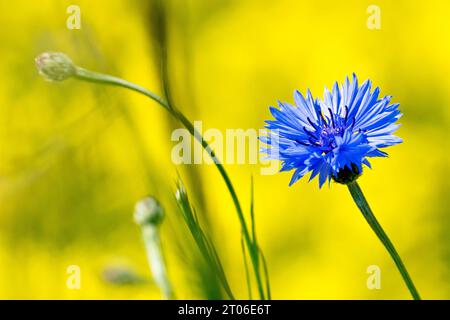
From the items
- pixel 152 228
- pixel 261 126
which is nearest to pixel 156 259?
pixel 152 228

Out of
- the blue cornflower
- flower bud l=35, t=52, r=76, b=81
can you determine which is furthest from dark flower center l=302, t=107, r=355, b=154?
flower bud l=35, t=52, r=76, b=81

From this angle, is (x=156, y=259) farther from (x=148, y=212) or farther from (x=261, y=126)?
(x=261, y=126)

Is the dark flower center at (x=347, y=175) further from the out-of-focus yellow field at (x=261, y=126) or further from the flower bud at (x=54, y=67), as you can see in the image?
the out-of-focus yellow field at (x=261, y=126)

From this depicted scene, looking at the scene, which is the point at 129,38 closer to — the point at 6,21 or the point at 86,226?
the point at 6,21

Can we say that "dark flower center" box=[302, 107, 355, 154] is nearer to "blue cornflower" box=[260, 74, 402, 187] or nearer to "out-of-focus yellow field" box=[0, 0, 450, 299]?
"blue cornflower" box=[260, 74, 402, 187]

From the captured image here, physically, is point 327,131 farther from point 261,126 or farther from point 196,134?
point 261,126

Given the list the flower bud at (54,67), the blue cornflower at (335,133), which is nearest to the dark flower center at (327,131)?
the blue cornflower at (335,133)

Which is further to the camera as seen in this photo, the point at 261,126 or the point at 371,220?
the point at 261,126
